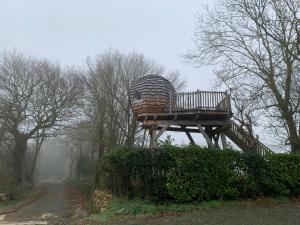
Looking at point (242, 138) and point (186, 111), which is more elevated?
point (186, 111)

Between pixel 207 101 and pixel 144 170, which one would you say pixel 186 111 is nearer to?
pixel 207 101

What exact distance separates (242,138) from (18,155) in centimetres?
2636

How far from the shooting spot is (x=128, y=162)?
17531 millimetres

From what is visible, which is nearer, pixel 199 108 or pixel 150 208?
pixel 150 208

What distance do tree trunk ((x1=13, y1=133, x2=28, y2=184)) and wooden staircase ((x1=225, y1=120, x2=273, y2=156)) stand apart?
2426 centimetres

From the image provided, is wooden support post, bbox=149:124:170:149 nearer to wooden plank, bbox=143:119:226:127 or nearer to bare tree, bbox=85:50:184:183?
wooden plank, bbox=143:119:226:127

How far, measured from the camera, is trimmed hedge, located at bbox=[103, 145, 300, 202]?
677 inches

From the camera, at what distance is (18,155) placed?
145ft

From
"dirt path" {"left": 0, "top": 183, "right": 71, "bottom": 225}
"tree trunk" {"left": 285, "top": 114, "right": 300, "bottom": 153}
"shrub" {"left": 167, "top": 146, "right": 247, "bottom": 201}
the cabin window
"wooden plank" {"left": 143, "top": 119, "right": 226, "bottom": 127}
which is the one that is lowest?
"dirt path" {"left": 0, "top": 183, "right": 71, "bottom": 225}

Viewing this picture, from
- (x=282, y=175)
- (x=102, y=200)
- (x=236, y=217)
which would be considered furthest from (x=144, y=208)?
(x=282, y=175)

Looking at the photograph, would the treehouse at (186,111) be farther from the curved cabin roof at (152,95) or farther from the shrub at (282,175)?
the shrub at (282,175)

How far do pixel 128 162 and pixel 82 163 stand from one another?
3728 centimetres

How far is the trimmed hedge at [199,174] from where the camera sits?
677 inches

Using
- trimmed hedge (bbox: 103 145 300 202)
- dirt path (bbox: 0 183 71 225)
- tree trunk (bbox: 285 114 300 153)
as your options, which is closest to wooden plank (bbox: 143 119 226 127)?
tree trunk (bbox: 285 114 300 153)
